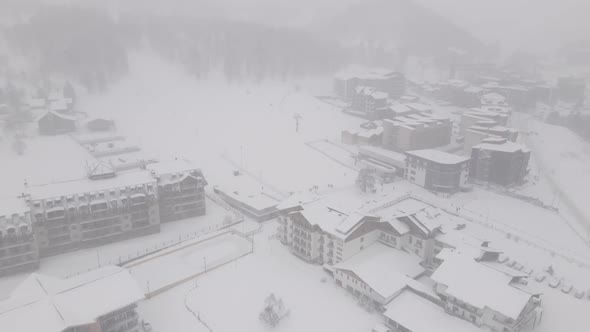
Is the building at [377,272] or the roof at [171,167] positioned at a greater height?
the roof at [171,167]

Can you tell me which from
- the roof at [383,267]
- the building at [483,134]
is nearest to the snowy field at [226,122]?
the roof at [383,267]

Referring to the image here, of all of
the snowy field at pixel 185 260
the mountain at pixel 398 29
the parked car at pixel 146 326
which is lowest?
the parked car at pixel 146 326

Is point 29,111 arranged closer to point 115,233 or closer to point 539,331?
point 115,233

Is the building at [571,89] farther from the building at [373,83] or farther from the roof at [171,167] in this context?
the roof at [171,167]

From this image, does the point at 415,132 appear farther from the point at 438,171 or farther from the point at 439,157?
the point at 438,171

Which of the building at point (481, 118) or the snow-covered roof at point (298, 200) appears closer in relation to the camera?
the snow-covered roof at point (298, 200)

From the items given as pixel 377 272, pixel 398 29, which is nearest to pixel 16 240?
pixel 377 272

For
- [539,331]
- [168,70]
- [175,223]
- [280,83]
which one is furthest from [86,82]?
[539,331]
